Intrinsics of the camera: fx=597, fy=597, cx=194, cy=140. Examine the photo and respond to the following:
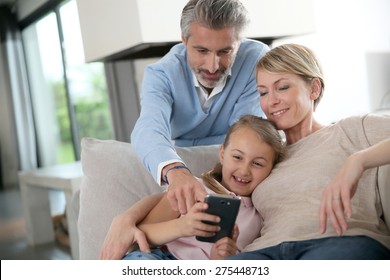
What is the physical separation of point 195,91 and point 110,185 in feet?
0.90

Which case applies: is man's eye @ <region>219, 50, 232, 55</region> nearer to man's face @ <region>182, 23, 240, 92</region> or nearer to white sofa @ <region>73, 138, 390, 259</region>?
man's face @ <region>182, 23, 240, 92</region>

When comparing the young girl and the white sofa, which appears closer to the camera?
the young girl

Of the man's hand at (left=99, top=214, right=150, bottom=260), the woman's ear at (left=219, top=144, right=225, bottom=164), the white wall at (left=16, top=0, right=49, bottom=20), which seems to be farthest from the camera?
the white wall at (left=16, top=0, right=49, bottom=20)

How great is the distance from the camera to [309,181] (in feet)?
3.67

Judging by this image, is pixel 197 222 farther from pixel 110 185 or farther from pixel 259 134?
pixel 110 185

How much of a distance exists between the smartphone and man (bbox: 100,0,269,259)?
12 cm

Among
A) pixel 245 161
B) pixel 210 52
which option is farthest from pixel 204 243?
pixel 210 52

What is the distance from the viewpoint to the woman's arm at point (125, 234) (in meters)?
1.09

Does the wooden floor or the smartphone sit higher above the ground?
the smartphone

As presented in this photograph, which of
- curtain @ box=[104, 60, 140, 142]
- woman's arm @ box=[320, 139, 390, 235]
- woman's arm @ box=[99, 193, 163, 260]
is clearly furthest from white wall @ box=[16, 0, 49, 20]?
woman's arm @ box=[320, 139, 390, 235]

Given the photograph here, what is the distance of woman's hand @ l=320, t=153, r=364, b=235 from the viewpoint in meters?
0.98

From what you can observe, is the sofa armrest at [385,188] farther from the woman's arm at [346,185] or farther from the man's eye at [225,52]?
the man's eye at [225,52]

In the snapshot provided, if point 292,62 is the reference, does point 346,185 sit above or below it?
below

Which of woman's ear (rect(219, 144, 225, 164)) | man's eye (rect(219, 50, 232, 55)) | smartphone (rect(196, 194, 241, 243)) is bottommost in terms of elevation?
smartphone (rect(196, 194, 241, 243))
